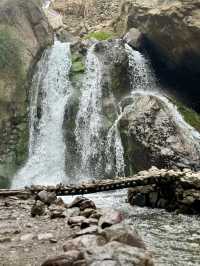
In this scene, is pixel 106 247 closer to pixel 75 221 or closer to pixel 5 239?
pixel 5 239

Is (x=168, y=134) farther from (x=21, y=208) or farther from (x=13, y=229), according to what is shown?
(x=13, y=229)

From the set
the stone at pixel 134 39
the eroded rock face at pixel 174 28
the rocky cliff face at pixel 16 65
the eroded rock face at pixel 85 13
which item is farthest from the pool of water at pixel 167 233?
the eroded rock face at pixel 85 13

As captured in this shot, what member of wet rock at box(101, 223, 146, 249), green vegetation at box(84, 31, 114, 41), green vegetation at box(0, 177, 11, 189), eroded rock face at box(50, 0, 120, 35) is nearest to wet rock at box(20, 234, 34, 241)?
wet rock at box(101, 223, 146, 249)

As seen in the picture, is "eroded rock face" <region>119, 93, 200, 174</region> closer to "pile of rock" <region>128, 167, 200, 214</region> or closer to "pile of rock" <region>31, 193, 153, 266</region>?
"pile of rock" <region>128, 167, 200, 214</region>

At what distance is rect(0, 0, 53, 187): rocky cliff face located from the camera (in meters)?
30.3

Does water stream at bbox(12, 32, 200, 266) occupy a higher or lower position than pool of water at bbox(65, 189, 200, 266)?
higher

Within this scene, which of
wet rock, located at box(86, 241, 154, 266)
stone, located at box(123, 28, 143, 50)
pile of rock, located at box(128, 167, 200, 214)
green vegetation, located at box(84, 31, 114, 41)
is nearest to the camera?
wet rock, located at box(86, 241, 154, 266)

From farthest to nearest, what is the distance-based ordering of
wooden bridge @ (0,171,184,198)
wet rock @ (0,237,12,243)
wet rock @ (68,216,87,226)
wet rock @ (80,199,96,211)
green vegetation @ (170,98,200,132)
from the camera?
1. green vegetation @ (170,98,200,132)
2. wooden bridge @ (0,171,184,198)
3. wet rock @ (80,199,96,211)
4. wet rock @ (68,216,87,226)
5. wet rock @ (0,237,12,243)

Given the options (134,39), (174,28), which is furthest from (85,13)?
(174,28)

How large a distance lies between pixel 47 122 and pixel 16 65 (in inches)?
192

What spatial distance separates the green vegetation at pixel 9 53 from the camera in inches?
1296

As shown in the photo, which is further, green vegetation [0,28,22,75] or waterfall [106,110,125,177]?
green vegetation [0,28,22,75]

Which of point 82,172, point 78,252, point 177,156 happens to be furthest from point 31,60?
point 78,252

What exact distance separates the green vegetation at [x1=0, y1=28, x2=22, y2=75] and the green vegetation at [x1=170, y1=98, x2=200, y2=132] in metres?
10.5
